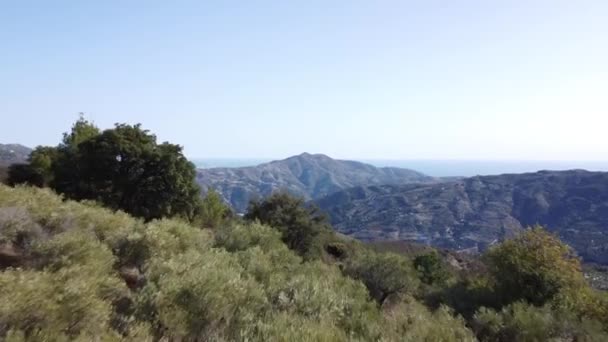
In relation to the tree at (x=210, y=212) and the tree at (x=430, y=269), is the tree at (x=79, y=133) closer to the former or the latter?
the tree at (x=210, y=212)

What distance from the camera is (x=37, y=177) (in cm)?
4225

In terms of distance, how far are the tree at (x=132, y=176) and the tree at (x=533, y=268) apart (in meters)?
23.0

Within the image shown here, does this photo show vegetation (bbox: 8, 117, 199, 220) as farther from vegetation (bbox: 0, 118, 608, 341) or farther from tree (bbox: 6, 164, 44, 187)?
tree (bbox: 6, 164, 44, 187)

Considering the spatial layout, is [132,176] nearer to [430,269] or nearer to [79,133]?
[79,133]

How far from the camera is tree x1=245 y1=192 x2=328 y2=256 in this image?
138 ft

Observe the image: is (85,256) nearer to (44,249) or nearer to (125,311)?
(44,249)

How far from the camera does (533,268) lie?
95.5ft

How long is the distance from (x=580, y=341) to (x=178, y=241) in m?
16.5

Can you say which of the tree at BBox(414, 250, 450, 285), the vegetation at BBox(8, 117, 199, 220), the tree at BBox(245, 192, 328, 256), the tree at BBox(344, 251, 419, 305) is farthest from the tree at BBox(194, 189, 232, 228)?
the tree at BBox(414, 250, 450, 285)

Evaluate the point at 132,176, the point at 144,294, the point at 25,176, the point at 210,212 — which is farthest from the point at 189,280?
the point at 25,176

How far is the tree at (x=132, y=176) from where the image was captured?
34.1m

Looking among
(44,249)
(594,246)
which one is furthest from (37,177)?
(594,246)

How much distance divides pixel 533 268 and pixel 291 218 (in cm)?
2129

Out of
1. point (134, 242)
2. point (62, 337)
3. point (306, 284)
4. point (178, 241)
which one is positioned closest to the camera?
point (62, 337)
